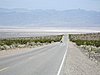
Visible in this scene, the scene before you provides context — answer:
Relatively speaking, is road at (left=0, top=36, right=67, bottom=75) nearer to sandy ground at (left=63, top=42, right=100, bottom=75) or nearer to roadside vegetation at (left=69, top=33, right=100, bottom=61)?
sandy ground at (left=63, top=42, right=100, bottom=75)

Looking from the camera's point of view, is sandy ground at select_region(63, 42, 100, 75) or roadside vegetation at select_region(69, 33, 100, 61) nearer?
sandy ground at select_region(63, 42, 100, 75)

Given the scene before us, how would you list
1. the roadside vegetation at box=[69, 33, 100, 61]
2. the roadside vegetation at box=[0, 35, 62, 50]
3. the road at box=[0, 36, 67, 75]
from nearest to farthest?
the road at box=[0, 36, 67, 75] → the roadside vegetation at box=[69, 33, 100, 61] → the roadside vegetation at box=[0, 35, 62, 50]

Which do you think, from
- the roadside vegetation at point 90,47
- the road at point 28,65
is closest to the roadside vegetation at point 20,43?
the roadside vegetation at point 90,47

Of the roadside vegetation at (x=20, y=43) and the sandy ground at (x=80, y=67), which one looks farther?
the roadside vegetation at (x=20, y=43)

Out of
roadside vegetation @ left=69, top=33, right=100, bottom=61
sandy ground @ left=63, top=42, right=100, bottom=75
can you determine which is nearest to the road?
sandy ground @ left=63, top=42, right=100, bottom=75

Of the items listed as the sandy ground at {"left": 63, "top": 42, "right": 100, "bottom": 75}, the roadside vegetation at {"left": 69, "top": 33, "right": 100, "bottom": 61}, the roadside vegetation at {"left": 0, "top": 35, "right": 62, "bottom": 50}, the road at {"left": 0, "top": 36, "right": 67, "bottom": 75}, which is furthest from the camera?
the roadside vegetation at {"left": 0, "top": 35, "right": 62, "bottom": 50}

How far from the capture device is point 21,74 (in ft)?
42.8

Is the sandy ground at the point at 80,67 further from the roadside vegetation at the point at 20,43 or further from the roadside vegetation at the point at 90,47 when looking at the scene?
the roadside vegetation at the point at 20,43

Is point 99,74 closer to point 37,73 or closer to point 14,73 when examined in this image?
point 37,73

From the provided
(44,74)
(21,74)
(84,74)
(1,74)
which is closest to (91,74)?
(84,74)

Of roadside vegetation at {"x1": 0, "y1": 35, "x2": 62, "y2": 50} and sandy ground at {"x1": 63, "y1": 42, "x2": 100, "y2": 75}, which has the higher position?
sandy ground at {"x1": 63, "y1": 42, "x2": 100, "y2": 75}

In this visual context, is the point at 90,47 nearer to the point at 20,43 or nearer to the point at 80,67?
the point at 20,43

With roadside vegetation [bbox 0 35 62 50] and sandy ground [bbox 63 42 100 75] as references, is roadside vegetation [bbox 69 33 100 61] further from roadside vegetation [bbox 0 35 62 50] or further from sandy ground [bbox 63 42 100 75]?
roadside vegetation [bbox 0 35 62 50]

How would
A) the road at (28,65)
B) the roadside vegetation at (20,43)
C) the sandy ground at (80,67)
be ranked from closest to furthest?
1. the road at (28,65)
2. the sandy ground at (80,67)
3. the roadside vegetation at (20,43)
